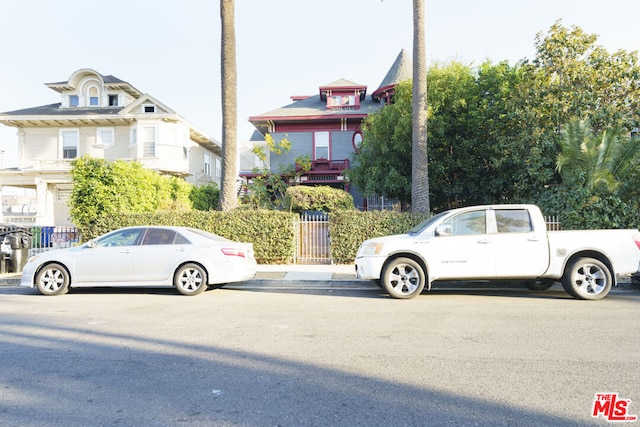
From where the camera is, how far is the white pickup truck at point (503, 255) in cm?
780

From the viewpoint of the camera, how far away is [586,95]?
46.4 feet

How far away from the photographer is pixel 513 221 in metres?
8.20

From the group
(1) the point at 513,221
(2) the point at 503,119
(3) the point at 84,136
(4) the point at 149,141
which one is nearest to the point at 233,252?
(1) the point at 513,221

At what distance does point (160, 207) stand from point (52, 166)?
13365mm

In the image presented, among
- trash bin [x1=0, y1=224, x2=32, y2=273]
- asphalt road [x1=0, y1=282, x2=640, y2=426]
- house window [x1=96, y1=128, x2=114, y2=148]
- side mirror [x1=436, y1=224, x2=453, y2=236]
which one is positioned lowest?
asphalt road [x1=0, y1=282, x2=640, y2=426]

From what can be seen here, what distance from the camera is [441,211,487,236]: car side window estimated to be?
818cm

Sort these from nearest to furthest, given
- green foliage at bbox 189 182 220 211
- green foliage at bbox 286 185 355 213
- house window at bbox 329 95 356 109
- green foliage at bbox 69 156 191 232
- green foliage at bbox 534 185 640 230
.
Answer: green foliage at bbox 534 185 640 230 → green foliage at bbox 69 156 191 232 → green foliage at bbox 286 185 355 213 → green foliage at bbox 189 182 220 211 → house window at bbox 329 95 356 109

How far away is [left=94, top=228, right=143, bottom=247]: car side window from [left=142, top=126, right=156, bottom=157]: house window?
16764mm

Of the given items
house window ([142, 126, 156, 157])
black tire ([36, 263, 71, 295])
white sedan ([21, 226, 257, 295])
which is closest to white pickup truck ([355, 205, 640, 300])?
white sedan ([21, 226, 257, 295])

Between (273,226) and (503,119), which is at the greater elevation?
(503,119)

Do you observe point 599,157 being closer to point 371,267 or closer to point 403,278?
point 403,278

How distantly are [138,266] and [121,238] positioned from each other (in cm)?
85

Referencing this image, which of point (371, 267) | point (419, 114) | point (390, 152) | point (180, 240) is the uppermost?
point (419, 114)

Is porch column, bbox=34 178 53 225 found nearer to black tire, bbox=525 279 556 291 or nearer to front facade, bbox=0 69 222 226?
front facade, bbox=0 69 222 226
